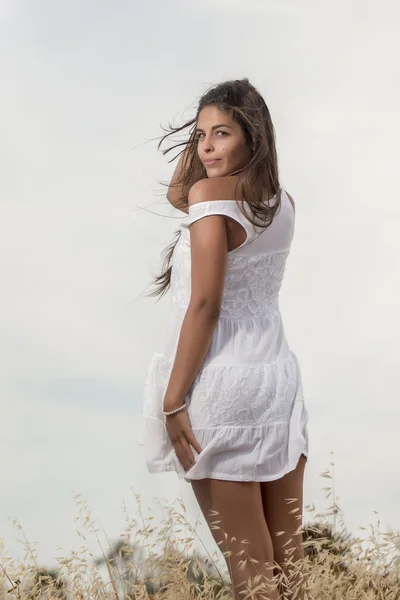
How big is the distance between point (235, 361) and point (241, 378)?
2.7 inches

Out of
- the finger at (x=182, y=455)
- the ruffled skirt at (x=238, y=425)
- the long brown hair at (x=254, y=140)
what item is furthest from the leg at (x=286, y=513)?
the long brown hair at (x=254, y=140)

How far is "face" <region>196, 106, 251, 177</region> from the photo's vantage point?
2.90 meters

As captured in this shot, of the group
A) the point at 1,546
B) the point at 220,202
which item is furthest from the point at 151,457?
the point at 1,546

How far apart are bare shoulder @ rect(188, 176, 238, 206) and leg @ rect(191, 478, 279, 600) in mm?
948

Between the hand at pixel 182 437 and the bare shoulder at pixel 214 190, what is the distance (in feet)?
2.35

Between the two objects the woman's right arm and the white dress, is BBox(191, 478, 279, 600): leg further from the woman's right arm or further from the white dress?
the woman's right arm

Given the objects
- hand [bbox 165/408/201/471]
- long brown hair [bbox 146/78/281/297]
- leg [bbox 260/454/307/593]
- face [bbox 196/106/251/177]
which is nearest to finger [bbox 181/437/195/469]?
hand [bbox 165/408/201/471]

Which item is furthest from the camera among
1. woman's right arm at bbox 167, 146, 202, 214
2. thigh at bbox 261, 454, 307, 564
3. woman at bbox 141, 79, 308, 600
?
woman's right arm at bbox 167, 146, 202, 214

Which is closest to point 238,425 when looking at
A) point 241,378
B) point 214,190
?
point 241,378

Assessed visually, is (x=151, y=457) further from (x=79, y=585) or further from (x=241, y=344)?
(x=79, y=585)

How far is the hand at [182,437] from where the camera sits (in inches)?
107

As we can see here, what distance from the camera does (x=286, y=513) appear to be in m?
2.92

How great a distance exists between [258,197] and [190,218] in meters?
0.25

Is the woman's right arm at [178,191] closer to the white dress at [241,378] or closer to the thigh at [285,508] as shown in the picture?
the white dress at [241,378]
